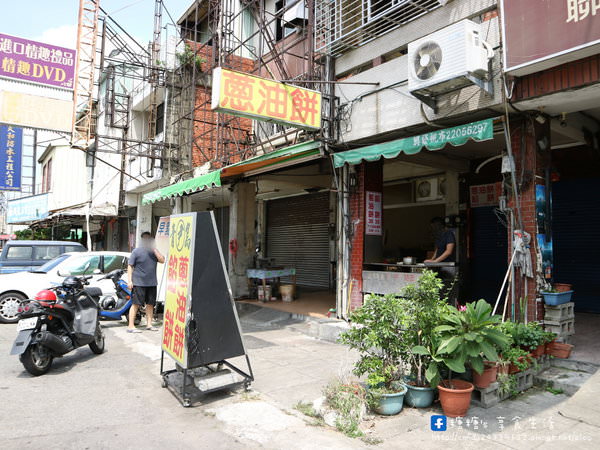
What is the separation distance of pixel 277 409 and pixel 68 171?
26226 mm

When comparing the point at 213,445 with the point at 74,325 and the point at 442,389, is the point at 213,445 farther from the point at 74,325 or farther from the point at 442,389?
the point at 74,325

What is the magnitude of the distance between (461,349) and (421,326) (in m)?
0.48

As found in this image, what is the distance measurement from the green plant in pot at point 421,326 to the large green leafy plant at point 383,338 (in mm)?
95

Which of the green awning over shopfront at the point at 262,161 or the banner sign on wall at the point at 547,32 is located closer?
the banner sign on wall at the point at 547,32

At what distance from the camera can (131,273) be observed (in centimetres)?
827

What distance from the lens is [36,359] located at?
547 centimetres

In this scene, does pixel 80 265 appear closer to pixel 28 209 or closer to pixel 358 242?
pixel 358 242

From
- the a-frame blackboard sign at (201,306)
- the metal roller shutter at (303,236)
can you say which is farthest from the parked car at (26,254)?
the a-frame blackboard sign at (201,306)

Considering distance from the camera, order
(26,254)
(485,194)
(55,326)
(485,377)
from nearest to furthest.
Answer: (485,377) → (55,326) → (485,194) → (26,254)

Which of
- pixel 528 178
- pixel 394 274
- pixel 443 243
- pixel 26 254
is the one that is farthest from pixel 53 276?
pixel 528 178

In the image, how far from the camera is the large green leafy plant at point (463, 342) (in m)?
4.03

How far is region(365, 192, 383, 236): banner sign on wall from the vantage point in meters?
8.32

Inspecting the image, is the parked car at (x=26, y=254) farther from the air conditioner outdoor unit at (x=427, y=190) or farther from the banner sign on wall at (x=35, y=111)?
the air conditioner outdoor unit at (x=427, y=190)

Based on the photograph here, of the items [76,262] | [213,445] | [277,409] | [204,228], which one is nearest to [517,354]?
[277,409]
